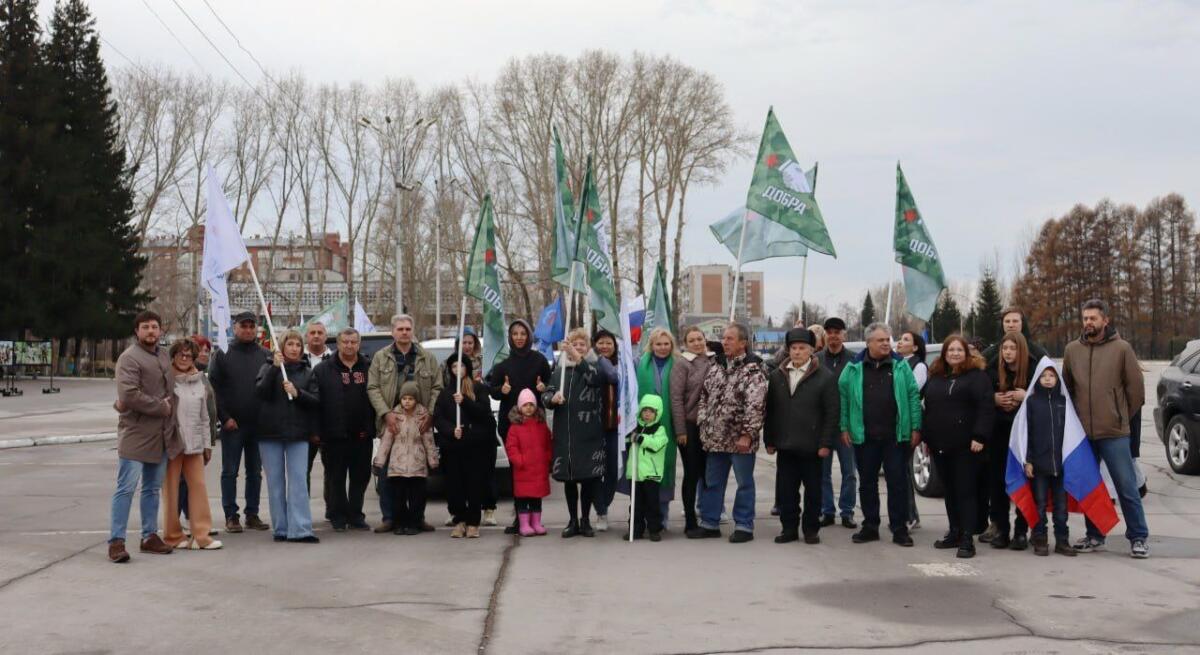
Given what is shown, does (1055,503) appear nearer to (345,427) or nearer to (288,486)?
(345,427)

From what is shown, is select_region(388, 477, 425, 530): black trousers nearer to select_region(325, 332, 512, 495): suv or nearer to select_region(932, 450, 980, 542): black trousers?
select_region(325, 332, 512, 495): suv

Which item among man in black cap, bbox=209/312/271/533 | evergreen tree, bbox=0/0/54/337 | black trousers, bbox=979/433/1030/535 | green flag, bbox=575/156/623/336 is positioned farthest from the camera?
evergreen tree, bbox=0/0/54/337

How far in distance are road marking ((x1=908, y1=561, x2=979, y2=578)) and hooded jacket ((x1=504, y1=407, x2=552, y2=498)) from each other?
125 inches

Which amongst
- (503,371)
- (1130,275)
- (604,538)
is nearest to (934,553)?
(604,538)

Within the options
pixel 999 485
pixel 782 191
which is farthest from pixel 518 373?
pixel 999 485

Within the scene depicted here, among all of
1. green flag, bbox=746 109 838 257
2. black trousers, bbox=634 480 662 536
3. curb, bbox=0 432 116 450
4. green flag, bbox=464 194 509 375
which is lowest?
curb, bbox=0 432 116 450

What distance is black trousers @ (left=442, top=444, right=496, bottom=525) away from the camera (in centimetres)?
972

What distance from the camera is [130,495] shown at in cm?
866

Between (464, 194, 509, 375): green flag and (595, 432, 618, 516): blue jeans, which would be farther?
(464, 194, 509, 375): green flag

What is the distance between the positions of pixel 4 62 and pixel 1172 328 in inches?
2938

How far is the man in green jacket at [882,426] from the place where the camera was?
9.30m

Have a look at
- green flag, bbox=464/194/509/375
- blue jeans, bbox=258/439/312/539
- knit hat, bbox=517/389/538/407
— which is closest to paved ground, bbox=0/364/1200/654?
blue jeans, bbox=258/439/312/539

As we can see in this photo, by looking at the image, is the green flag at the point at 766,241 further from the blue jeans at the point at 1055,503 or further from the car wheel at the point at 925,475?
the blue jeans at the point at 1055,503

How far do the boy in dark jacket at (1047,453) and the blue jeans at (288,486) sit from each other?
5885 millimetres
